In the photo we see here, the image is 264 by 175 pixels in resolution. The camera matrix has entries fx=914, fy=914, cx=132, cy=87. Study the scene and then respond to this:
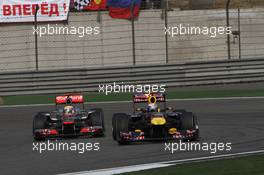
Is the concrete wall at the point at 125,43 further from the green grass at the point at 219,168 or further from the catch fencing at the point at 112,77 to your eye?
the green grass at the point at 219,168

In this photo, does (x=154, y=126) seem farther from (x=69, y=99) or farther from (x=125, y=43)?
(x=125, y=43)

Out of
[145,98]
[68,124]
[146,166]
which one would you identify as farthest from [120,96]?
[146,166]

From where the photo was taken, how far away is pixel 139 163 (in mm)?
13828

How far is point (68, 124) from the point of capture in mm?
17984

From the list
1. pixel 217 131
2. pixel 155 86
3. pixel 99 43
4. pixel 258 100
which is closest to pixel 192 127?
pixel 217 131

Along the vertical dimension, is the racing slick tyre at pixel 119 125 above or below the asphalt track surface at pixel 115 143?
above

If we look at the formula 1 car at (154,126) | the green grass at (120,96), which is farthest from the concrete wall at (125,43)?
the formula 1 car at (154,126)

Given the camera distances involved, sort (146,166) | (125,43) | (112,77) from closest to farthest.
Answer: (146,166)
(112,77)
(125,43)

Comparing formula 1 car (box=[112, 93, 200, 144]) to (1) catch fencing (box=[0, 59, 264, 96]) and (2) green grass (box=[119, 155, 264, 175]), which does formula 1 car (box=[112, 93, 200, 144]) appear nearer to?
(2) green grass (box=[119, 155, 264, 175])

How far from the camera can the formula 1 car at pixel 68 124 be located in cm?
1788

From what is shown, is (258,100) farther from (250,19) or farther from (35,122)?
(250,19)

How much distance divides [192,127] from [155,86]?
13.4m

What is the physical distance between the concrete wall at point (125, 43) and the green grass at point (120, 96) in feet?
17.0

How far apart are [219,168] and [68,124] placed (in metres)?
5.92
